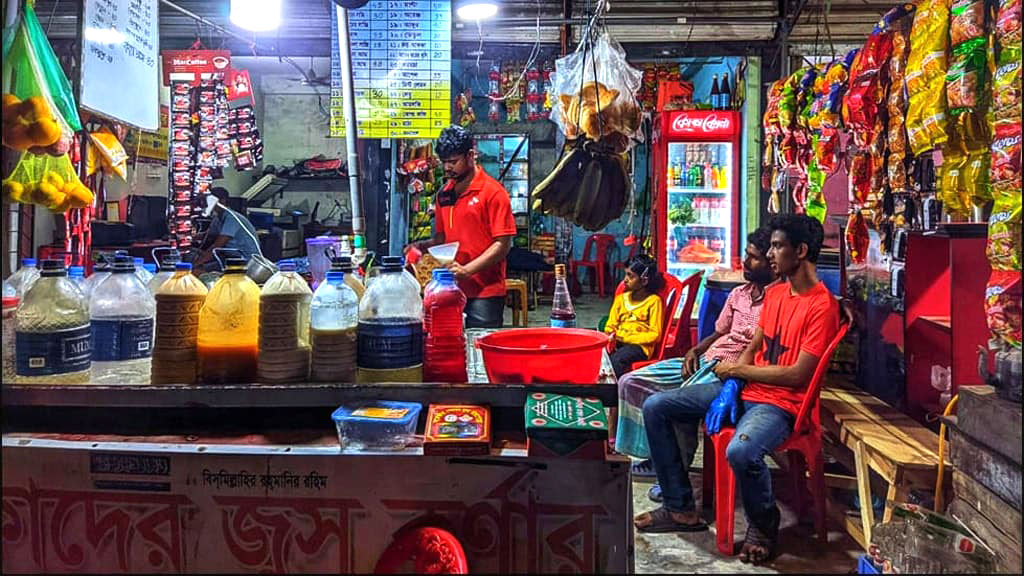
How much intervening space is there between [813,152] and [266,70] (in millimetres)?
9834

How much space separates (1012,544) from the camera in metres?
2.00

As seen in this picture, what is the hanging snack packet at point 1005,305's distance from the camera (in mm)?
1963

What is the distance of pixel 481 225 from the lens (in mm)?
3793

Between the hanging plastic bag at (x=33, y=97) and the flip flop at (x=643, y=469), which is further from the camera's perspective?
the flip flop at (x=643, y=469)

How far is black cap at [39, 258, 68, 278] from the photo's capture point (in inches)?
67.5

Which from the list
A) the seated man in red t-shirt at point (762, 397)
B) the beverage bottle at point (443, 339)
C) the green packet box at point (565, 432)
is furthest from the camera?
the seated man in red t-shirt at point (762, 397)

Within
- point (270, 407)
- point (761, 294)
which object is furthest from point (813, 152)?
point (270, 407)

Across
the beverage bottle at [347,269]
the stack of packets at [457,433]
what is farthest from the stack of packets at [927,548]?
the beverage bottle at [347,269]

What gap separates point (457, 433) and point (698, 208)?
5318 mm

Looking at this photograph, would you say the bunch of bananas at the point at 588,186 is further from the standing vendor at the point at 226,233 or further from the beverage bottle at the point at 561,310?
the standing vendor at the point at 226,233

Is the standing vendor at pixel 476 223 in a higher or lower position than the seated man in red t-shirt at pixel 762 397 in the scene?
higher

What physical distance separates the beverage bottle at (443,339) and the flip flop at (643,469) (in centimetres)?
238

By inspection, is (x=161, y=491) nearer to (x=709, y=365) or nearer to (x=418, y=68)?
(x=709, y=365)

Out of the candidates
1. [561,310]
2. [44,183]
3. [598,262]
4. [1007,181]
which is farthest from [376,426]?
[598,262]
